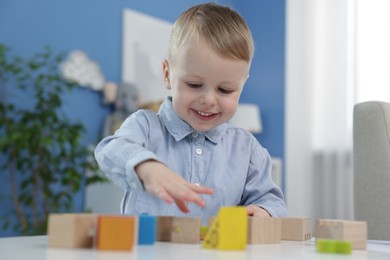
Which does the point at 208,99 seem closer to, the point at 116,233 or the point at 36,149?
the point at 116,233

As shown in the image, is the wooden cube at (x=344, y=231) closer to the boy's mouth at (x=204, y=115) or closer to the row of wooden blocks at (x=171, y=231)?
the row of wooden blocks at (x=171, y=231)

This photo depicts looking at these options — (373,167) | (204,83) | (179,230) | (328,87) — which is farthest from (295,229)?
(328,87)

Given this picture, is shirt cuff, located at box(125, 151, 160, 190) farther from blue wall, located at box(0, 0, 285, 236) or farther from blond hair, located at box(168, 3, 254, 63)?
blue wall, located at box(0, 0, 285, 236)

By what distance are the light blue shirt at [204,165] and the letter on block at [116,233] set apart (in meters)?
0.50

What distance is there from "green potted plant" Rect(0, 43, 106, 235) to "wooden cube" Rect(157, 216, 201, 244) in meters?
2.41

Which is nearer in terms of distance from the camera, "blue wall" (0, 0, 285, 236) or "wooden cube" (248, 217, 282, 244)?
"wooden cube" (248, 217, 282, 244)

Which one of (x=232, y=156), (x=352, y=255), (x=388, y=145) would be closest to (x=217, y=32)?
(x=232, y=156)

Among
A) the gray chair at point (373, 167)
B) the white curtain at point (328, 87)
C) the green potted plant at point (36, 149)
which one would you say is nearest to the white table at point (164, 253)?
the gray chair at point (373, 167)

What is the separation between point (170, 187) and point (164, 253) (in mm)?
114

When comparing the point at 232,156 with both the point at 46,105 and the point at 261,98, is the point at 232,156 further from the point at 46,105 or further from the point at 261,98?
the point at 261,98

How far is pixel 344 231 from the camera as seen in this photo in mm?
797

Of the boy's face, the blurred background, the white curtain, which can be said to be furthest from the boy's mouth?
the white curtain

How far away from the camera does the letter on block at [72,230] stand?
654mm

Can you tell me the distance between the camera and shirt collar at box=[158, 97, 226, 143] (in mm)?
1217
